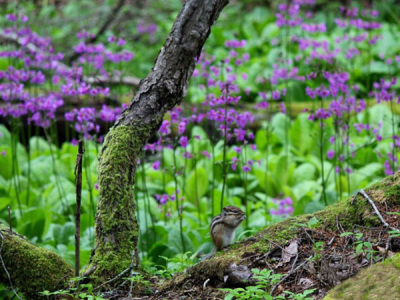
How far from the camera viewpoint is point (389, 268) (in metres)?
2.07

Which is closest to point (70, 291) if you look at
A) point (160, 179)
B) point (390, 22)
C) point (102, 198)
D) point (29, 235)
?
point (102, 198)

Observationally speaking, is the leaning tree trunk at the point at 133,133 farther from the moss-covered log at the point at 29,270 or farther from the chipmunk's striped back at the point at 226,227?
the chipmunk's striped back at the point at 226,227

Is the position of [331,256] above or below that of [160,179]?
below

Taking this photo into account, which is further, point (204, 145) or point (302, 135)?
point (302, 135)

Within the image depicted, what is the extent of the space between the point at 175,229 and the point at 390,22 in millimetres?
9489

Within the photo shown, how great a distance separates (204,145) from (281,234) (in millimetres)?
2848

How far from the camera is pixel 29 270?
2.65m

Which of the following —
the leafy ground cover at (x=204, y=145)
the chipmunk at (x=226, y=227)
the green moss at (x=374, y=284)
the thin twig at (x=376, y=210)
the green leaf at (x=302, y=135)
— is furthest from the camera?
the green leaf at (x=302, y=135)

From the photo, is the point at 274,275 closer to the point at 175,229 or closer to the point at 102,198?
the point at 102,198

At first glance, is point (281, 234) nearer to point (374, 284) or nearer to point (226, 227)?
point (226, 227)

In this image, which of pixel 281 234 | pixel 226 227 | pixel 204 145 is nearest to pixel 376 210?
pixel 281 234

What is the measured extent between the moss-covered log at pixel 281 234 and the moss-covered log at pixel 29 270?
0.52m

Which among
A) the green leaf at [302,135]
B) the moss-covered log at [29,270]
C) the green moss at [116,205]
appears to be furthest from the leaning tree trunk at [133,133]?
the green leaf at [302,135]

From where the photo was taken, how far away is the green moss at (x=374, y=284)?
6.42ft
